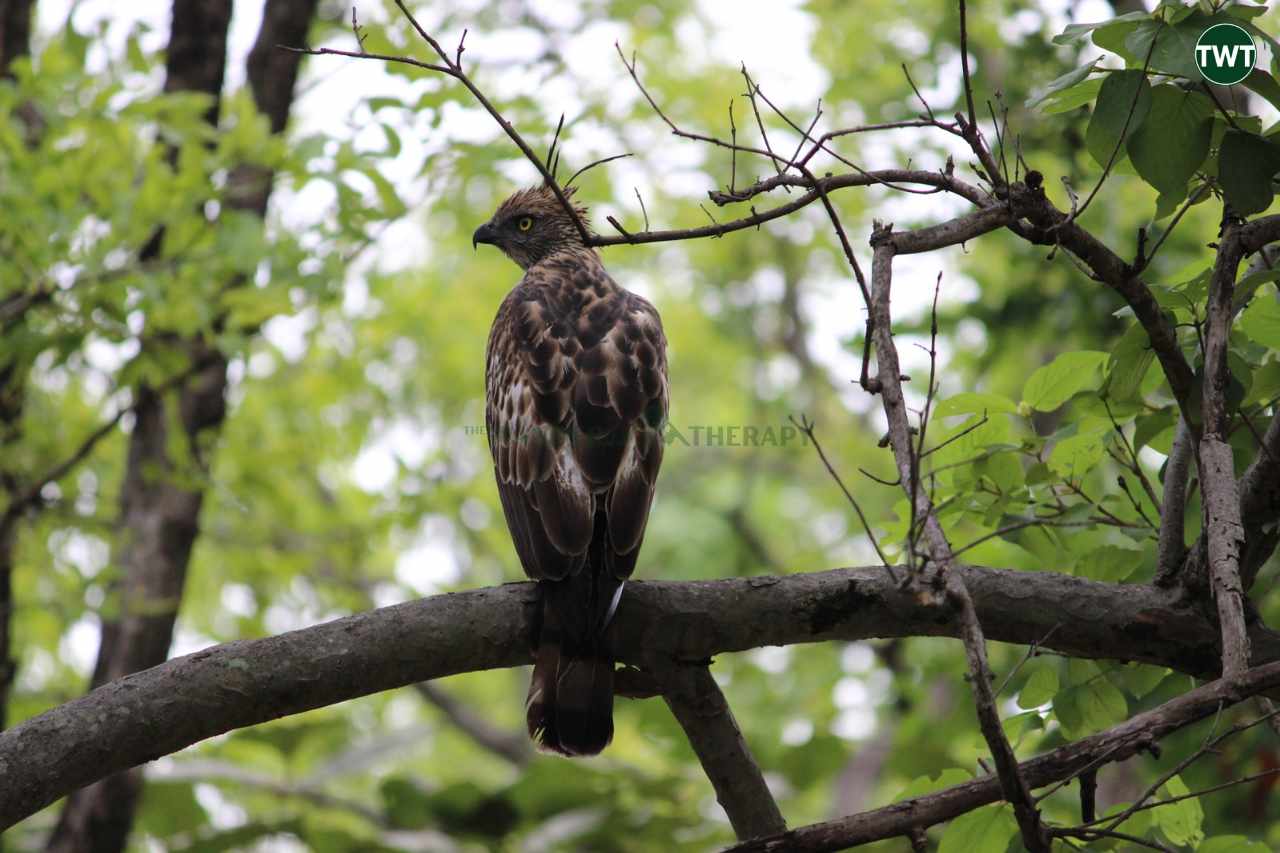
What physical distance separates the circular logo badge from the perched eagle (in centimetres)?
164

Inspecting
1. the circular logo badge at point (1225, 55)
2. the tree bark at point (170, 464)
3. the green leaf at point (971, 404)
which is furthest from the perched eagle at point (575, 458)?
the tree bark at point (170, 464)

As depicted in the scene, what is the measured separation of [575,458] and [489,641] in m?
1.06

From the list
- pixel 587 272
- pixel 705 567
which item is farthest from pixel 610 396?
pixel 705 567

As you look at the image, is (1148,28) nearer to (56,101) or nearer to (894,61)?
(56,101)

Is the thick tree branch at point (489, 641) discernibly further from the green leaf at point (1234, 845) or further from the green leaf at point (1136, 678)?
the green leaf at point (1234, 845)

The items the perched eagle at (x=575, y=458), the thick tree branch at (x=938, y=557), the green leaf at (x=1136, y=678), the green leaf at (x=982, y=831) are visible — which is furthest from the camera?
the perched eagle at (x=575, y=458)

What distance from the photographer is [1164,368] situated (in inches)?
126

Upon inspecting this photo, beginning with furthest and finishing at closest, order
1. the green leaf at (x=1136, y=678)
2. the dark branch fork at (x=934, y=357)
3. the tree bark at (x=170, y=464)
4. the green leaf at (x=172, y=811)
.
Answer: the tree bark at (x=170, y=464) < the green leaf at (x=172, y=811) < the green leaf at (x=1136, y=678) < the dark branch fork at (x=934, y=357)

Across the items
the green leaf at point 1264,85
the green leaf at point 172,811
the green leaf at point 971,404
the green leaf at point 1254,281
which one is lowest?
the green leaf at point 1254,281

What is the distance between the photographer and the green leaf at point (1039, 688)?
3602 millimetres

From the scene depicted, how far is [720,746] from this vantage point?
372 cm

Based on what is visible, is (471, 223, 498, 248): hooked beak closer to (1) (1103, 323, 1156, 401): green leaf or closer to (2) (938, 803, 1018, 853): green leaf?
(1) (1103, 323, 1156, 401): green leaf

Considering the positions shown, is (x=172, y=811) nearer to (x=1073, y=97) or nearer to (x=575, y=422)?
(x=575, y=422)

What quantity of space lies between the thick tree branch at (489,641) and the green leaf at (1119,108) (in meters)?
1.12
